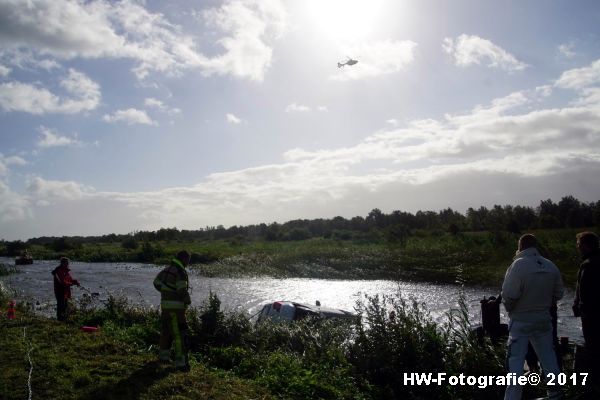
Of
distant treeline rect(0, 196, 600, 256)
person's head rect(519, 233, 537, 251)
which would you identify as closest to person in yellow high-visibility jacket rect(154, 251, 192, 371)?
person's head rect(519, 233, 537, 251)

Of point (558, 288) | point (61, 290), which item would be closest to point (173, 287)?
point (558, 288)

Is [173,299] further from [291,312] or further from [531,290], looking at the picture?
[291,312]

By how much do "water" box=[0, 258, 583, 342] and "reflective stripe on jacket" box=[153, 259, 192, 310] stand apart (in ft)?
36.2

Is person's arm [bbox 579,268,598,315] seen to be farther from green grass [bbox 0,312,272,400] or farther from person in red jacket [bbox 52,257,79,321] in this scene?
person in red jacket [bbox 52,257,79,321]

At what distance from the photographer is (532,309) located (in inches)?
244

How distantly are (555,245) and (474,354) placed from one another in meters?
31.7

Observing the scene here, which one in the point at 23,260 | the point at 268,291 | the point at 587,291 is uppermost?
the point at 587,291

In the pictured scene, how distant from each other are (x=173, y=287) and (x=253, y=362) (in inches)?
83.6

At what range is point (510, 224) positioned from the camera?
173 feet

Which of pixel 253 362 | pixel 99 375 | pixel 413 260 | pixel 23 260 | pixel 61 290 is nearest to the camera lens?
pixel 99 375

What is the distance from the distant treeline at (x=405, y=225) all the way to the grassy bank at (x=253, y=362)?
4220 cm

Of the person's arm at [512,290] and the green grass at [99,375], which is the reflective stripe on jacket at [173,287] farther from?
the person's arm at [512,290]

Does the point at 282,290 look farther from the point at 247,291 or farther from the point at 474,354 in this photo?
the point at 474,354

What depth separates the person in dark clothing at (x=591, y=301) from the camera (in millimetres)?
6570
